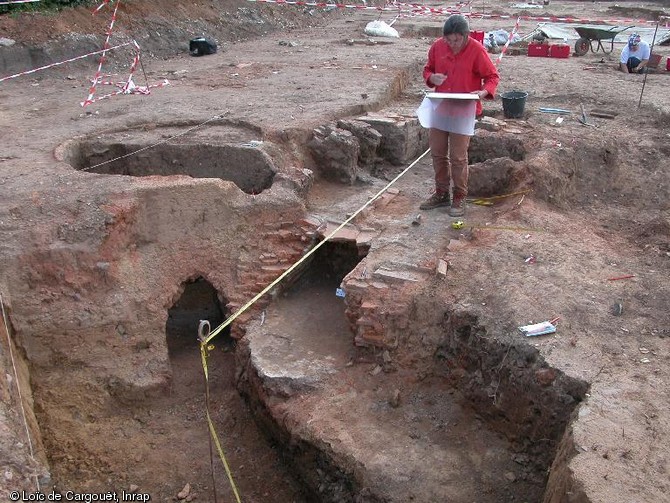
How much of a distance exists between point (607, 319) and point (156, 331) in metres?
4.19

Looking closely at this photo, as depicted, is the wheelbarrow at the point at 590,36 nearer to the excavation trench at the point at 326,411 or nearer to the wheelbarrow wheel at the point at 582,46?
the wheelbarrow wheel at the point at 582,46

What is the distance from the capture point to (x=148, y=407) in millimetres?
6125

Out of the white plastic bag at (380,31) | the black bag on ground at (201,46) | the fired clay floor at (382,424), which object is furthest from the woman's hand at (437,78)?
the white plastic bag at (380,31)

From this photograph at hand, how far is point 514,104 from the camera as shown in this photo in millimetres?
8734

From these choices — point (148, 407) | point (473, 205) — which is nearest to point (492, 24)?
point (473, 205)

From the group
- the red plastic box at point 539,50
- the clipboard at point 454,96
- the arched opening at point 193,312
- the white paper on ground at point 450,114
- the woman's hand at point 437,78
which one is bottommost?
the arched opening at point 193,312

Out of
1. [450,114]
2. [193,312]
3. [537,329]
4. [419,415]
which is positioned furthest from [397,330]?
[193,312]

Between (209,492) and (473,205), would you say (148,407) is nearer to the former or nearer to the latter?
(209,492)

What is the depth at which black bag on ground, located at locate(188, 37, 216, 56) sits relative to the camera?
1323 centimetres

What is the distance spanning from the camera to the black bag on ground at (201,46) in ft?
43.4

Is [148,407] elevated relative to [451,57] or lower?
lower

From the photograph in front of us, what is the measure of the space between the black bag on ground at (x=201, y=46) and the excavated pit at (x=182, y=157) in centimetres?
624

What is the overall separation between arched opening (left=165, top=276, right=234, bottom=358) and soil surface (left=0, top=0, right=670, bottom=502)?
0.25 m

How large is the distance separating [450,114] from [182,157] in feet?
11.0
